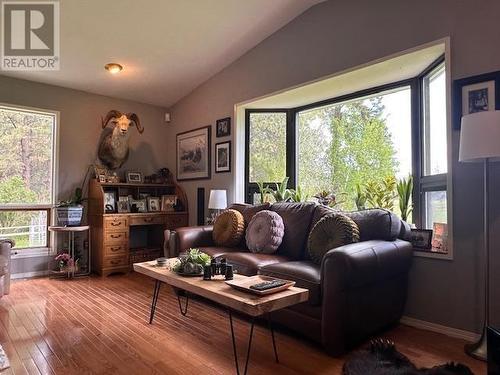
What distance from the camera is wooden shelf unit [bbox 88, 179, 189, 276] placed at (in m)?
4.47

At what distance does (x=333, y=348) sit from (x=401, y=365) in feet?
1.29

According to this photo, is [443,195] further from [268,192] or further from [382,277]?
[268,192]

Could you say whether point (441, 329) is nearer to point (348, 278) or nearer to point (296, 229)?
point (348, 278)

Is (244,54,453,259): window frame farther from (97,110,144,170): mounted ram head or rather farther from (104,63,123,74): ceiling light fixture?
(97,110,144,170): mounted ram head

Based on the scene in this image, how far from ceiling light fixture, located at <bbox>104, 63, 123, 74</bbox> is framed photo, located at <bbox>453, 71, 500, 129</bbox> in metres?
3.59

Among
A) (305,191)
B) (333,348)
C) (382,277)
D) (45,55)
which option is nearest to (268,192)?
(305,191)

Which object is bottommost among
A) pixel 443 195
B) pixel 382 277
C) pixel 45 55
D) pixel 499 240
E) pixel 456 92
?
pixel 382 277

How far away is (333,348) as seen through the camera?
7.03 feet

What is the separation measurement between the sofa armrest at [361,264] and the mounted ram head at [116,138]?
3575mm

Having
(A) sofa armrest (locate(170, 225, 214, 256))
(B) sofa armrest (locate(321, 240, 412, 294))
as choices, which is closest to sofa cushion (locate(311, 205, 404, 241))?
(B) sofa armrest (locate(321, 240, 412, 294))

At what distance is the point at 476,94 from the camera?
8.04 feet

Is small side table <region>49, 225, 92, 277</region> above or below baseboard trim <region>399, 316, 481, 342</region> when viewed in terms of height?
above

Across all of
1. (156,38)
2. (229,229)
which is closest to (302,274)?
(229,229)

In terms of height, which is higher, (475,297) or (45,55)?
(45,55)
